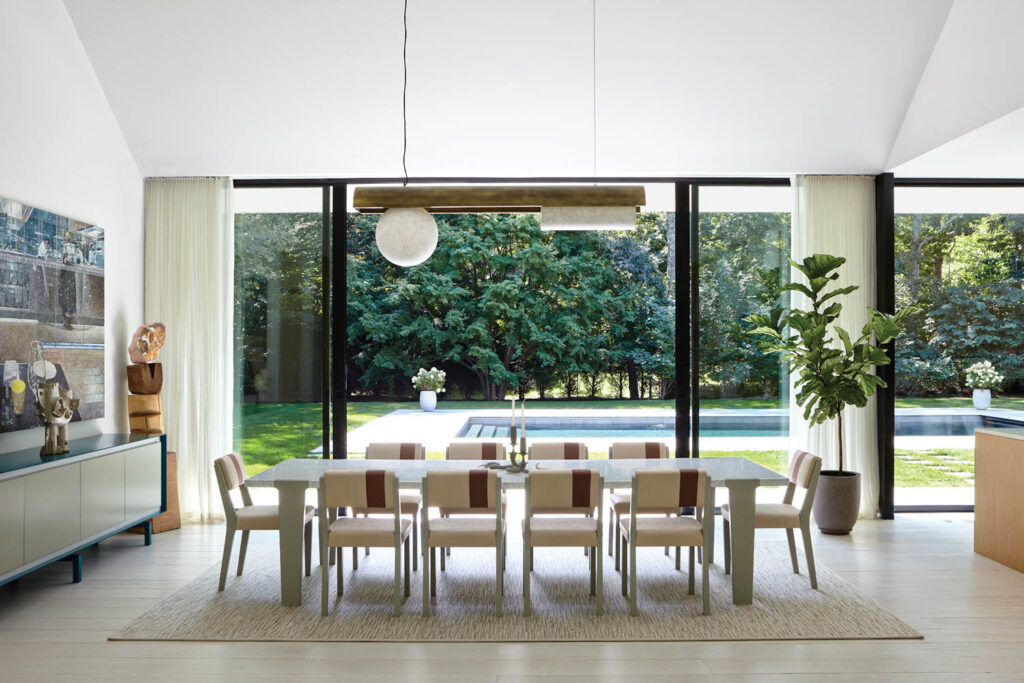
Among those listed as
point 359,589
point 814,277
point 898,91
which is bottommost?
point 359,589

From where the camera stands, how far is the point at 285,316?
6.12m

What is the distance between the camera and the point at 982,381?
21.1 ft

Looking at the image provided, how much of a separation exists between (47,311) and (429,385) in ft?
28.7

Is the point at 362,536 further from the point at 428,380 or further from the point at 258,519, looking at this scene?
the point at 428,380

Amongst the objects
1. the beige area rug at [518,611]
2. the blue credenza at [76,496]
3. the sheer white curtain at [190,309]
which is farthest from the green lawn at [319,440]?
the beige area rug at [518,611]

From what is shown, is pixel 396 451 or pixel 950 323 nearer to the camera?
pixel 396 451

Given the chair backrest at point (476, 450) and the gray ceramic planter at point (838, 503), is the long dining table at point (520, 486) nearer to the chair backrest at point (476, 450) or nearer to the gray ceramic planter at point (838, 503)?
the chair backrest at point (476, 450)

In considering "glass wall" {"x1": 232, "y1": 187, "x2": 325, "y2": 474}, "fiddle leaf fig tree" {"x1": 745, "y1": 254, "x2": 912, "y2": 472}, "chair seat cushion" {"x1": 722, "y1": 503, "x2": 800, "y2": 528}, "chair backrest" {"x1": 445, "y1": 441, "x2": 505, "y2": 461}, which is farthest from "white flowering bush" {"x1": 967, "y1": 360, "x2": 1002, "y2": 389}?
"glass wall" {"x1": 232, "y1": 187, "x2": 325, "y2": 474}

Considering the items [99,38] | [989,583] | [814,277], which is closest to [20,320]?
[99,38]

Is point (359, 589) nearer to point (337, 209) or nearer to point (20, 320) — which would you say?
point (20, 320)

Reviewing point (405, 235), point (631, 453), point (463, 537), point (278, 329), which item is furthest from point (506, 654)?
point (278, 329)

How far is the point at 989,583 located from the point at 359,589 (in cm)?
362

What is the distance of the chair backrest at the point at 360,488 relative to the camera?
378cm

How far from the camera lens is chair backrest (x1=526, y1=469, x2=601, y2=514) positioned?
3.74 m
